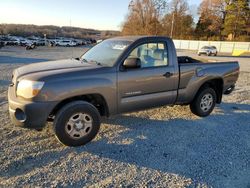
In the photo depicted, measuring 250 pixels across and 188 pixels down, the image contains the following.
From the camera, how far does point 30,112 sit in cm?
371

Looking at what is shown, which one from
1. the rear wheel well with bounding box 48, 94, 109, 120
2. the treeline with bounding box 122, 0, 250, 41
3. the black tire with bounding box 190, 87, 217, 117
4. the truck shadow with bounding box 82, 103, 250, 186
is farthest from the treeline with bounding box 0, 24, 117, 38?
the truck shadow with bounding box 82, 103, 250, 186

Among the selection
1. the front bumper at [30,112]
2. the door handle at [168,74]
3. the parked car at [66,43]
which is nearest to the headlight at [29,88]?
the front bumper at [30,112]

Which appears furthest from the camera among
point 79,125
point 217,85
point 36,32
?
point 36,32

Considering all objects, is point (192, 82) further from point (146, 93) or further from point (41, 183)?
point (41, 183)

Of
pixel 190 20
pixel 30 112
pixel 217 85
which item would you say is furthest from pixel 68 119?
pixel 190 20

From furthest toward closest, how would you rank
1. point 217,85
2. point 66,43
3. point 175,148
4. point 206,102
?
point 66,43 → point 217,85 → point 206,102 → point 175,148

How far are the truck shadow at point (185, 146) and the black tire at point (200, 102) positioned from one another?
0.19 m

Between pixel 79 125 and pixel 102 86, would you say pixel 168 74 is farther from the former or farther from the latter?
pixel 79 125

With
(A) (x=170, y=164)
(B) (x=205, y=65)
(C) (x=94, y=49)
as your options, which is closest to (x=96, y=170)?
(A) (x=170, y=164)

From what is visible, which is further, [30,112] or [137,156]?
[137,156]

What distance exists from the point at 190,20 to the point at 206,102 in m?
69.4

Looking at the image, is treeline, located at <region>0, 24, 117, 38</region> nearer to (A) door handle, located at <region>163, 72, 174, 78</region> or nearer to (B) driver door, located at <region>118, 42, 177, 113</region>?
(B) driver door, located at <region>118, 42, 177, 113</region>

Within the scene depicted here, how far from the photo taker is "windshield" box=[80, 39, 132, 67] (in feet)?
14.9

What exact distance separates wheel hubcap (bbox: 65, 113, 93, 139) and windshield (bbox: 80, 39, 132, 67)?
3.30ft
